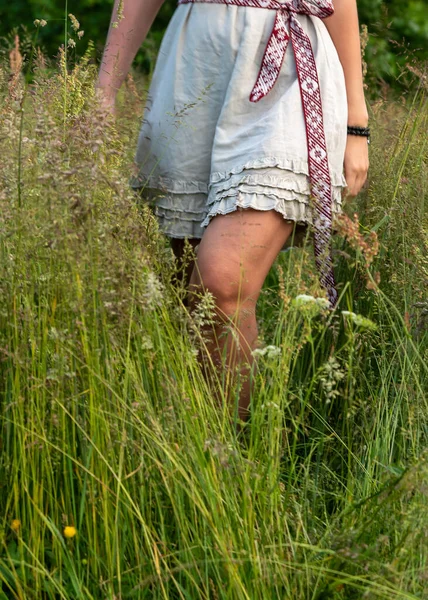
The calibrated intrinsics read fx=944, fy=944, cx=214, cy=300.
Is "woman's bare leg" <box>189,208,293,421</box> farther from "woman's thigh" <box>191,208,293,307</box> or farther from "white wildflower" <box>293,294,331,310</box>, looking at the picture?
"white wildflower" <box>293,294,331,310</box>

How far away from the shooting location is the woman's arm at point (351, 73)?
2475 millimetres

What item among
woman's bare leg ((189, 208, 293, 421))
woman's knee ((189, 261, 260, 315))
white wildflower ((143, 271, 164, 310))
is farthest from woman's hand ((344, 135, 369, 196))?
white wildflower ((143, 271, 164, 310))

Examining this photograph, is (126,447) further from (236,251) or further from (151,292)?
(236,251)

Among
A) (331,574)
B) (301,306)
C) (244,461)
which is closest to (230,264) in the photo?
(301,306)

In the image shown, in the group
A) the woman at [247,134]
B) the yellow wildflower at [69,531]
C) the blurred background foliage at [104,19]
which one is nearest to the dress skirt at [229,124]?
the woman at [247,134]

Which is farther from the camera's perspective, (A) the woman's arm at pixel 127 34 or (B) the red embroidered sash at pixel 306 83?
(A) the woman's arm at pixel 127 34

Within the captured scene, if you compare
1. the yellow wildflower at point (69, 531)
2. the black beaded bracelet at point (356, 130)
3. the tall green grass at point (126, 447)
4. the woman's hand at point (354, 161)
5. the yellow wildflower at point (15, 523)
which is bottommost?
the yellow wildflower at point (15, 523)

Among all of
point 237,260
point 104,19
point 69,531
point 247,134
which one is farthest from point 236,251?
point 104,19

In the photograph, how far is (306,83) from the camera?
2.31 m

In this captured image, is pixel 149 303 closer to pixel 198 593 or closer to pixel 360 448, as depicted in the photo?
pixel 198 593

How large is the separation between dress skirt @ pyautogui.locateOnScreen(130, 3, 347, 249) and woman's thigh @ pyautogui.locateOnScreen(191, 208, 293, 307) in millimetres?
30

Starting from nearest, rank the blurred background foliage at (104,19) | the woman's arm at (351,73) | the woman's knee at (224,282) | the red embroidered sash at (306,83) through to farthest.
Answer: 1. the woman's knee at (224,282)
2. the red embroidered sash at (306,83)
3. the woman's arm at (351,73)
4. the blurred background foliage at (104,19)

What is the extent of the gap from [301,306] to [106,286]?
37cm

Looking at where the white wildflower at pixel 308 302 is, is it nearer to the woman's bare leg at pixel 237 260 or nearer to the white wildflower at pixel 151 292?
the white wildflower at pixel 151 292
